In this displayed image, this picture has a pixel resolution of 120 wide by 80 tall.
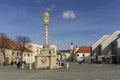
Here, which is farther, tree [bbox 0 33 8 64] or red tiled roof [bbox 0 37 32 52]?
red tiled roof [bbox 0 37 32 52]

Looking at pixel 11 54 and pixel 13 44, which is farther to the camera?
pixel 13 44

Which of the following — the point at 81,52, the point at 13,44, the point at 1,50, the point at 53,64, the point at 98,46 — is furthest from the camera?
the point at 81,52

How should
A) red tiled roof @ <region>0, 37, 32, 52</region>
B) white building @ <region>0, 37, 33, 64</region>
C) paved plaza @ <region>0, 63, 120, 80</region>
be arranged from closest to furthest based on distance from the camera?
paved plaza @ <region>0, 63, 120, 80</region> < white building @ <region>0, 37, 33, 64</region> < red tiled roof @ <region>0, 37, 32, 52</region>

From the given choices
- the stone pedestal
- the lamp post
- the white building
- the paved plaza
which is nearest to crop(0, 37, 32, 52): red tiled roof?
the white building

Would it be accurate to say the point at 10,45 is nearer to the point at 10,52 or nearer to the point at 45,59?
the point at 10,52

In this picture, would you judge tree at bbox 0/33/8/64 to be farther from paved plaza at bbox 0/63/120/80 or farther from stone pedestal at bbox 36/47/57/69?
paved plaza at bbox 0/63/120/80

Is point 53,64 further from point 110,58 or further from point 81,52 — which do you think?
point 81,52

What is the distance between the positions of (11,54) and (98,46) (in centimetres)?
4619

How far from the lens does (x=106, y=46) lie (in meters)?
127

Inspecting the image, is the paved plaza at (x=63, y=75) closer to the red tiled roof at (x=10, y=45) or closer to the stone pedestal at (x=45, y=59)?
the stone pedestal at (x=45, y=59)

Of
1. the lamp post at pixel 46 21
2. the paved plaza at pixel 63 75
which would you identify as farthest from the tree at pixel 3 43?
the paved plaza at pixel 63 75

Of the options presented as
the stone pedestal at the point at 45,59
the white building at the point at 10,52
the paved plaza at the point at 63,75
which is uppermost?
the white building at the point at 10,52

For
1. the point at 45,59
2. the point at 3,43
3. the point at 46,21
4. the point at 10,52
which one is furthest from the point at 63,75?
the point at 10,52

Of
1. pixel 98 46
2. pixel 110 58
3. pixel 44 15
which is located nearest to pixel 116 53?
pixel 110 58
